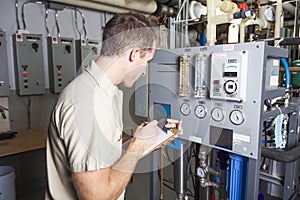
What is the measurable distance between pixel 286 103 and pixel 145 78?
2.68 feet

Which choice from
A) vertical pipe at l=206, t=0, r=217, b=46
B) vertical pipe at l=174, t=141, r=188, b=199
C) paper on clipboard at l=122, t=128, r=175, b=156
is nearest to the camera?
paper on clipboard at l=122, t=128, r=175, b=156

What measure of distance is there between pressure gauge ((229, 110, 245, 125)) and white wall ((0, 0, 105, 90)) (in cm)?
230

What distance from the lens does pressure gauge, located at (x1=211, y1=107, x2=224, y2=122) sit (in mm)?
1102

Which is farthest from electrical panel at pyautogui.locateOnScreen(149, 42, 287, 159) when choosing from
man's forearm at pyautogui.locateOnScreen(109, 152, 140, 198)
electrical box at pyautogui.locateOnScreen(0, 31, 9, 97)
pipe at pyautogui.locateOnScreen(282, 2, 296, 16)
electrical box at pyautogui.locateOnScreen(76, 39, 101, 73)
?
pipe at pyautogui.locateOnScreen(282, 2, 296, 16)

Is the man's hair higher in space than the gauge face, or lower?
higher

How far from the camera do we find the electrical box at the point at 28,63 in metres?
2.44

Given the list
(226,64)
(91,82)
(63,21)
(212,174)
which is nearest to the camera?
(91,82)

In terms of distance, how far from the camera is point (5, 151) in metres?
1.92

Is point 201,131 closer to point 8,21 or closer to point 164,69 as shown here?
point 164,69

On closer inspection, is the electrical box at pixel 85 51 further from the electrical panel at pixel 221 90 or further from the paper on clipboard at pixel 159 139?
the paper on clipboard at pixel 159 139

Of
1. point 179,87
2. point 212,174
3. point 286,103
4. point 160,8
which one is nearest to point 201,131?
point 179,87

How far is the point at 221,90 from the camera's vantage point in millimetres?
1068

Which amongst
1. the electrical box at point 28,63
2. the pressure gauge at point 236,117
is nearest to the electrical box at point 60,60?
the electrical box at point 28,63

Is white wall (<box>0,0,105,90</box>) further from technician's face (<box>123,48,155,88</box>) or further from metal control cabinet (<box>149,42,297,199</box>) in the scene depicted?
technician's face (<box>123,48,155,88</box>)
